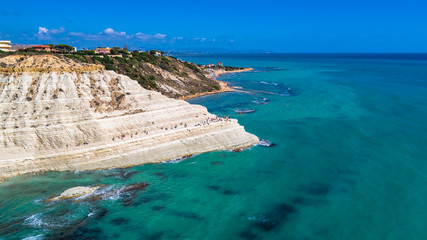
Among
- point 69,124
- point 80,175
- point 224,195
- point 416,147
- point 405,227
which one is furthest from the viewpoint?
point 416,147

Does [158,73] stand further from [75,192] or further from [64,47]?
[75,192]

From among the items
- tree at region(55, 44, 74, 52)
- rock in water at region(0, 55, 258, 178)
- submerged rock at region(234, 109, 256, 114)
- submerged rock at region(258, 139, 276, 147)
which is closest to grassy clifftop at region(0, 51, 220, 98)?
tree at region(55, 44, 74, 52)

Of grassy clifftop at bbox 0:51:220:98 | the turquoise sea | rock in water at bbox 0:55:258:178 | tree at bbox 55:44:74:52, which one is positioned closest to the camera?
the turquoise sea

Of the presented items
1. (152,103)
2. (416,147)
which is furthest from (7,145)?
(416,147)

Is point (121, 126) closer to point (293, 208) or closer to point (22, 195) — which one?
point (22, 195)

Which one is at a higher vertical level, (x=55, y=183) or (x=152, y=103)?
(x=152, y=103)

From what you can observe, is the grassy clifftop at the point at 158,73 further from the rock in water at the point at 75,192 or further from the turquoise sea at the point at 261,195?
the rock in water at the point at 75,192

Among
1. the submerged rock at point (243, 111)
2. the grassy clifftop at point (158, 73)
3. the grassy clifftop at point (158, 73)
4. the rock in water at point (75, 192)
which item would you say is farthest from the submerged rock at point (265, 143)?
the grassy clifftop at point (158, 73)

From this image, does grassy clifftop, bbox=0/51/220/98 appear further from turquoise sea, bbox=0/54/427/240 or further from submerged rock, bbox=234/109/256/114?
turquoise sea, bbox=0/54/427/240
